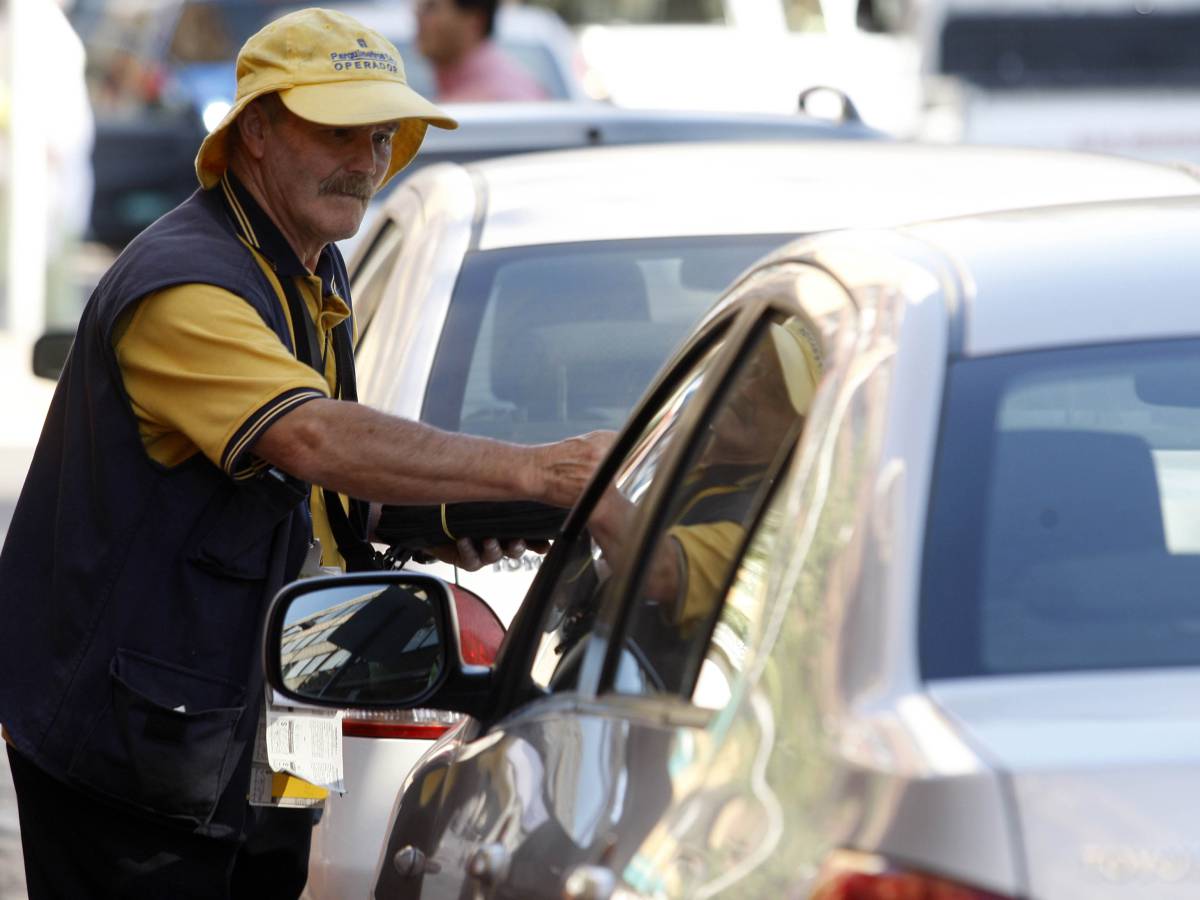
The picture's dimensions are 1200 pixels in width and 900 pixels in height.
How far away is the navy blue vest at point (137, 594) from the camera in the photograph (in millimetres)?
3307

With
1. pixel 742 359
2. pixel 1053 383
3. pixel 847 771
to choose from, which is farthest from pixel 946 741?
pixel 742 359

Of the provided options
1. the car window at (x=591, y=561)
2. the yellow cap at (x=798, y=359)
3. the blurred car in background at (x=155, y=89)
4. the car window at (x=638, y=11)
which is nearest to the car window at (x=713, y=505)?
the yellow cap at (x=798, y=359)

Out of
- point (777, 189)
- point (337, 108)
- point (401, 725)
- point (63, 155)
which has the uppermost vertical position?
point (337, 108)

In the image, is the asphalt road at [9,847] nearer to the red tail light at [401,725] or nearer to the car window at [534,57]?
the red tail light at [401,725]

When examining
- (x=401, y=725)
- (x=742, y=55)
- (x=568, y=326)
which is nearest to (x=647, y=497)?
(x=401, y=725)

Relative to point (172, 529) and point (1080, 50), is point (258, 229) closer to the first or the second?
point (172, 529)

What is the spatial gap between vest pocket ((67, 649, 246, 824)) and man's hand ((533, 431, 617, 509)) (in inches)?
20.8

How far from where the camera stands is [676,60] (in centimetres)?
2580

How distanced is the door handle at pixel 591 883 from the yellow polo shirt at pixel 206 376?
51.4 inches

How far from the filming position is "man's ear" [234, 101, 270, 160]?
3674 millimetres

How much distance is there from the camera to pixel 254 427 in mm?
3303

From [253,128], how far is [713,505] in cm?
135

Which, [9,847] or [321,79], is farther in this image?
[9,847]

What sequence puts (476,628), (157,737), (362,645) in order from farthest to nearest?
(476,628) → (157,737) → (362,645)
